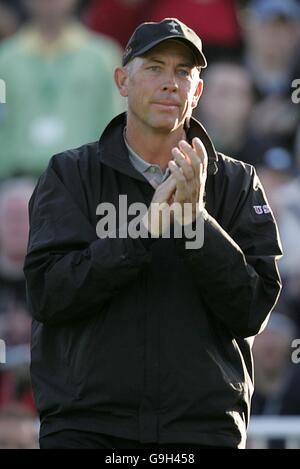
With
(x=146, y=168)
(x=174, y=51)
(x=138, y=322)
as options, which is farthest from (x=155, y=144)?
(x=138, y=322)

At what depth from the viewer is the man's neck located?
13.2ft

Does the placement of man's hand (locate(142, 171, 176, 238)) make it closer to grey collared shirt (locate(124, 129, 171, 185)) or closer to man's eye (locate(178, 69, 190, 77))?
grey collared shirt (locate(124, 129, 171, 185))

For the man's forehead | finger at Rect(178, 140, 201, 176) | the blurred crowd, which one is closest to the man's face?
the man's forehead

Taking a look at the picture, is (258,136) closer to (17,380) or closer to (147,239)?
(17,380)

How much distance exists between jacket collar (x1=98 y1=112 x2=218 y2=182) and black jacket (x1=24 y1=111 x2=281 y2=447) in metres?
0.01

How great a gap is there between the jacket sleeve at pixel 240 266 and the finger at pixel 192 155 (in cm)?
14

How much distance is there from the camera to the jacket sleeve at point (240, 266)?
373cm

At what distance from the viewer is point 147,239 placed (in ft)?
12.3

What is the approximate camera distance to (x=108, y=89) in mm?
7734

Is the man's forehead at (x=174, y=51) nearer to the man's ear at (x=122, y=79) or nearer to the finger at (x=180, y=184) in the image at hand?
the man's ear at (x=122, y=79)

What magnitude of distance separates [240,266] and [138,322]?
0.36m

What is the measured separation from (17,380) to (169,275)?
12.2 feet

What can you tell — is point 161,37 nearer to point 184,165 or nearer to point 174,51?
point 174,51

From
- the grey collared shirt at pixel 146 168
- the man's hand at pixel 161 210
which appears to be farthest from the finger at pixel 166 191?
the grey collared shirt at pixel 146 168
